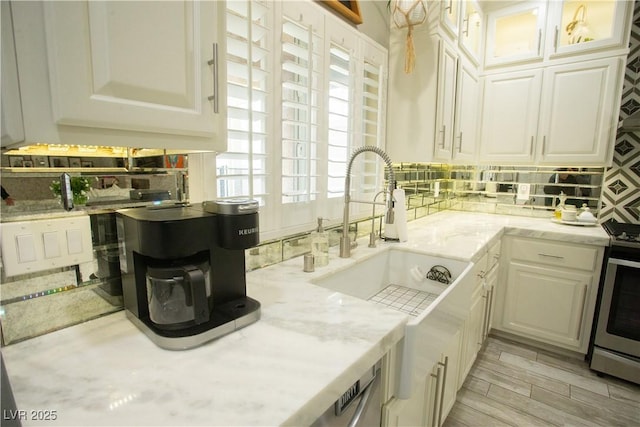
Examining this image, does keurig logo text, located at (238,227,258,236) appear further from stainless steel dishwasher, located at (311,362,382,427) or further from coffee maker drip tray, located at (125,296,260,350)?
stainless steel dishwasher, located at (311,362,382,427)

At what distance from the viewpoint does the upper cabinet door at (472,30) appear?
7.25 ft

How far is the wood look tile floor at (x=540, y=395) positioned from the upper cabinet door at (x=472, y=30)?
2.24 meters

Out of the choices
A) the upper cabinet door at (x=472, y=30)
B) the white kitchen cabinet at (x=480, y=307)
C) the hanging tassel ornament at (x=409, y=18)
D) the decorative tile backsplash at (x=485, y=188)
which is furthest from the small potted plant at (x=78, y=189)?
the upper cabinet door at (x=472, y=30)

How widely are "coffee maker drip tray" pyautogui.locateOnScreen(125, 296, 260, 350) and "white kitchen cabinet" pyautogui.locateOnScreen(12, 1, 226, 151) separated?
415mm

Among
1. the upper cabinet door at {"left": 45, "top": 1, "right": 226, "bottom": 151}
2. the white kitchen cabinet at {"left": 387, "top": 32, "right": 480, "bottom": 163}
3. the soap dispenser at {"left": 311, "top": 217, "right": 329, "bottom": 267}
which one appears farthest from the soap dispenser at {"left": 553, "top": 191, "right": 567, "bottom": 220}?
the upper cabinet door at {"left": 45, "top": 1, "right": 226, "bottom": 151}

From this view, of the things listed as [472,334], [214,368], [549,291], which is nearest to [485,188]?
[549,291]

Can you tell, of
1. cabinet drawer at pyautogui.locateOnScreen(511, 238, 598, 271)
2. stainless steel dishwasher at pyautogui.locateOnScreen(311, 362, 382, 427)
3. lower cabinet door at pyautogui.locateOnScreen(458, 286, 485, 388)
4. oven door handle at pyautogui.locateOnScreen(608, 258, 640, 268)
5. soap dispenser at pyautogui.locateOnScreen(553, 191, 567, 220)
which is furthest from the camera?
soap dispenser at pyautogui.locateOnScreen(553, 191, 567, 220)

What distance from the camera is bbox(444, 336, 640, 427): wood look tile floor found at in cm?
167

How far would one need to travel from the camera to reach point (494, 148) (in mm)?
2695

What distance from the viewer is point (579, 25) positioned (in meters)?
2.32

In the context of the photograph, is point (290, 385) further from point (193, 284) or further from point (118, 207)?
point (118, 207)

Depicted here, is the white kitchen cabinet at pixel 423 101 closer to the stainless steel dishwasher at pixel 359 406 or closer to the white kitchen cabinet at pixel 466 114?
the white kitchen cabinet at pixel 466 114

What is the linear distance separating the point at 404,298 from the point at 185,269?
1.15 m

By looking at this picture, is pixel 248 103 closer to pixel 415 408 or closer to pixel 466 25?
pixel 415 408
